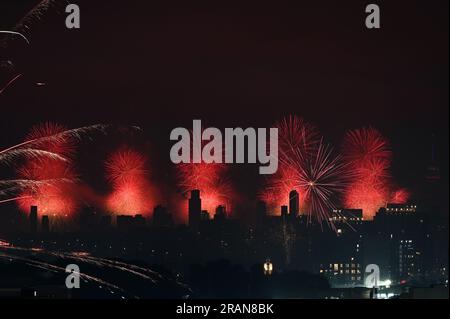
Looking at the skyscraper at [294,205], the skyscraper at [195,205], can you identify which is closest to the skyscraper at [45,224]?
the skyscraper at [195,205]

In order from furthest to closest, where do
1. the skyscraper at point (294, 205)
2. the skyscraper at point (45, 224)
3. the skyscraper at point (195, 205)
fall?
the skyscraper at point (294, 205), the skyscraper at point (45, 224), the skyscraper at point (195, 205)

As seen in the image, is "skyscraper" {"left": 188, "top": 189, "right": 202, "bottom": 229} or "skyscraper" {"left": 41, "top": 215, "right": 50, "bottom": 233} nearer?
"skyscraper" {"left": 188, "top": 189, "right": 202, "bottom": 229}

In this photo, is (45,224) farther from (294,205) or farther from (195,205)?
(294,205)

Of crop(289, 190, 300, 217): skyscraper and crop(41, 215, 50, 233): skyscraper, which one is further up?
crop(289, 190, 300, 217): skyscraper

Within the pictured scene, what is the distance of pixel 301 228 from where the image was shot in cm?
10981

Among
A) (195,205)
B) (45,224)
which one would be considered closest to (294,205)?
(195,205)

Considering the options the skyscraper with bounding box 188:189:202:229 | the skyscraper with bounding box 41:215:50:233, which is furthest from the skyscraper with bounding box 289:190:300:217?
the skyscraper with bounding box 41:215:50:233

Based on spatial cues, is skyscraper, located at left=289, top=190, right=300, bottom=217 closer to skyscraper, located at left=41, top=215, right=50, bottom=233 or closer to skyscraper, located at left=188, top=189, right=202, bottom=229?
skyscraper, located at left=188, top=189, right=202, bottom=229

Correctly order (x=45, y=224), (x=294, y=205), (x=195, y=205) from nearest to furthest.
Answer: (x=195, y=205), (x=45, y=224), (x=294, y=205)

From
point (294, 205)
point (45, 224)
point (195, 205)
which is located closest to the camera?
point (195, 205)

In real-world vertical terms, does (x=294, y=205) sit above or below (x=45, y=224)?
above

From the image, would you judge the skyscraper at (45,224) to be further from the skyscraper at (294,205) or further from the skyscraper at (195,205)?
the skyscraper at (294,205)
